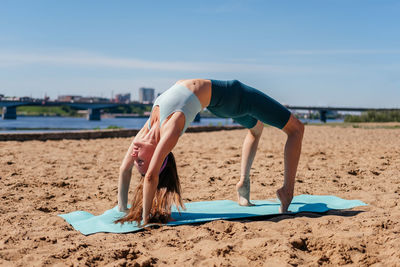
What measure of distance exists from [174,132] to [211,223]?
2.68ft

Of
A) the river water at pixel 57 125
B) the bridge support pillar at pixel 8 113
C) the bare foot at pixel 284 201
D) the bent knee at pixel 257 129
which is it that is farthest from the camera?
the bridge support pillar at pixel 8 113

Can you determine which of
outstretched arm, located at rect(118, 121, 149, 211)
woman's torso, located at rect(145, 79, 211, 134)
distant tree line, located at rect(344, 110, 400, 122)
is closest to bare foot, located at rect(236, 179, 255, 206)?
woman's torso, located at rect(145, 79, 211, 134)

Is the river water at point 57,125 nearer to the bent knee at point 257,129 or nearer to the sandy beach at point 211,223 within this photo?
the sandy beach at point 211,223

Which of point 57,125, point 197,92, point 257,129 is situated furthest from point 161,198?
point 57,125

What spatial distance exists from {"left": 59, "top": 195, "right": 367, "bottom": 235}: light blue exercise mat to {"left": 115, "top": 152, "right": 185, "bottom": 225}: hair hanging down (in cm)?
8

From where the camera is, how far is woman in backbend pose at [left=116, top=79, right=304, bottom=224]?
307 cm

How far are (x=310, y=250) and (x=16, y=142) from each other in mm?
8537

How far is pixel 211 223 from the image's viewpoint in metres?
3.17

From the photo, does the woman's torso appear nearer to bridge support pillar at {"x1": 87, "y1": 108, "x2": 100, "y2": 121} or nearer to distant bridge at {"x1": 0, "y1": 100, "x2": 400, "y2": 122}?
distant bridge at {"x1": 0, "y1": 100, "x2": 400, "y2": 122}

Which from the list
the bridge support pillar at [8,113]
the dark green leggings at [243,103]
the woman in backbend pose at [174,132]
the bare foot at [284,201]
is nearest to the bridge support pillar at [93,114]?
the bridge support pillar at [8,113]

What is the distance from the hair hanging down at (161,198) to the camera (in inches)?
129

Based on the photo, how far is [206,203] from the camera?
13.3ft

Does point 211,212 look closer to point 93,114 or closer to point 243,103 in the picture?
point 243,103

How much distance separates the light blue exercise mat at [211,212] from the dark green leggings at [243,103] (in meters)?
0.86
